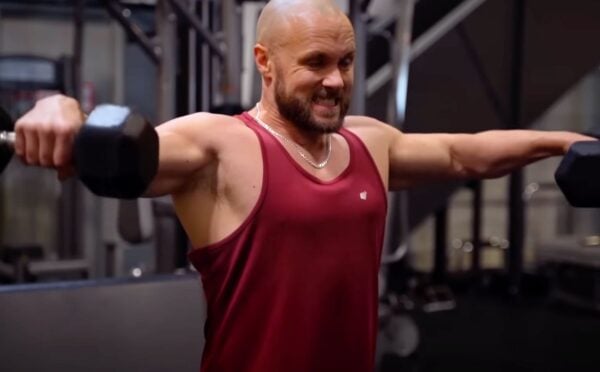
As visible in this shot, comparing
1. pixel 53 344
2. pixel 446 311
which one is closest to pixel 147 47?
pixel 53 344

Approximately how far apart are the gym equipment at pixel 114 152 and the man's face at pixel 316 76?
0.39 meters

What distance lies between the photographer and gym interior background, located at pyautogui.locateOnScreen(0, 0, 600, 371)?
245 centimetres

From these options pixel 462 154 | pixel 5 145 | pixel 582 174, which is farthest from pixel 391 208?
pixel 5 145

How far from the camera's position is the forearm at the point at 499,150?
156 centimetres

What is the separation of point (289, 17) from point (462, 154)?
53 centimetres

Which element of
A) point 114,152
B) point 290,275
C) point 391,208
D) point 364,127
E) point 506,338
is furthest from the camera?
point 506,338

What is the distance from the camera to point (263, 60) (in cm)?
138

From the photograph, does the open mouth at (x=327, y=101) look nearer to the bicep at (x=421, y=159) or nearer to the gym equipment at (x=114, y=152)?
the bicep at (x=421, y=159)

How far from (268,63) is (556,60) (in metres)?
3.82

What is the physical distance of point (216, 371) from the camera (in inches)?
53.1

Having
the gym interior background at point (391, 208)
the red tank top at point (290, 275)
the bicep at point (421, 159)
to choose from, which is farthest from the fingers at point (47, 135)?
the gym interior background at point (391, 208)

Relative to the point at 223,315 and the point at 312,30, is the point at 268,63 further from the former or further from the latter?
the point at 223,315

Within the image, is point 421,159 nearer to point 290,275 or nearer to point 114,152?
point 290,275

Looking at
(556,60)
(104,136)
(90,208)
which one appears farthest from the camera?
(90,208)
